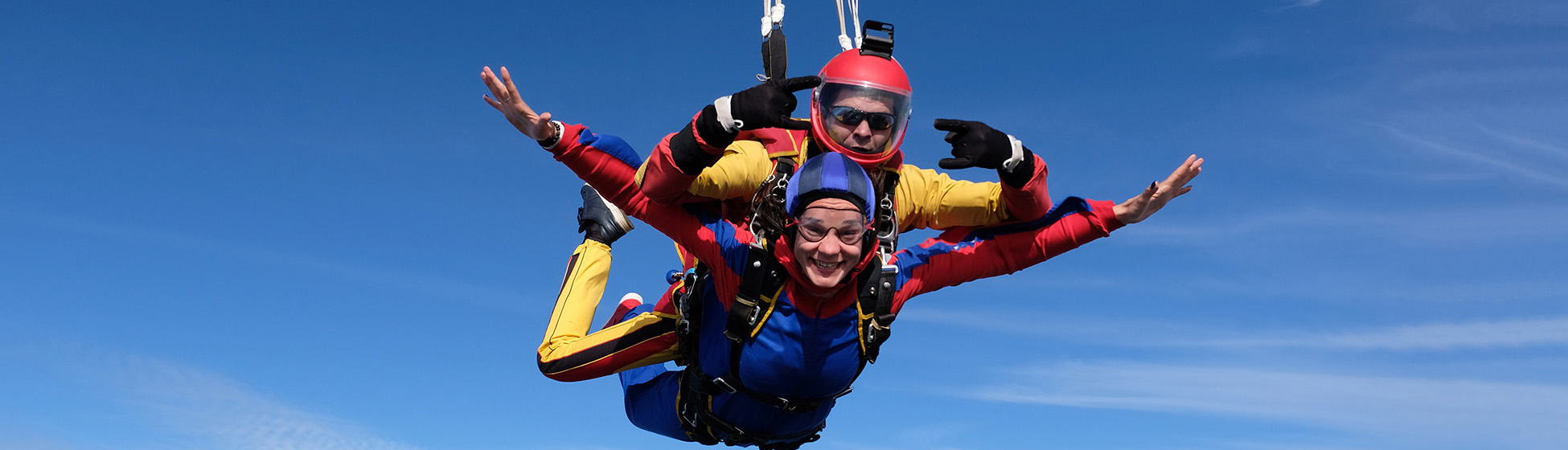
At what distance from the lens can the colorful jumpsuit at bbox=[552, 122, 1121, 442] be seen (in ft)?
21.2

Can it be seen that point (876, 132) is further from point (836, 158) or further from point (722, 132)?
point (722, 132)

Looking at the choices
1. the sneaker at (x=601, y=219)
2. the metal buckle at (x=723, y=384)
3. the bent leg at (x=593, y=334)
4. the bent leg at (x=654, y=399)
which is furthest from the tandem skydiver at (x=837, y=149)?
A: the bent leg at (x=654, y=399)

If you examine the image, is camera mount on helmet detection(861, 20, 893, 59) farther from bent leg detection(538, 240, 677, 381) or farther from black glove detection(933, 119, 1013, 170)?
bent leg detection(538, 240, 677, 381)

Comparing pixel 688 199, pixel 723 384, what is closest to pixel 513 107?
pixel 688 199

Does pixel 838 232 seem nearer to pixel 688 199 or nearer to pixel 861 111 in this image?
pixel 861 111

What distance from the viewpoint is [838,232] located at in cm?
615

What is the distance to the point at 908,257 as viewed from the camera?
677cm

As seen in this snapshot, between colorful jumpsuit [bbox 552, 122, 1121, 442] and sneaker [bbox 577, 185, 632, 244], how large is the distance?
1.22 meters

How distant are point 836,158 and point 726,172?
1.74ft

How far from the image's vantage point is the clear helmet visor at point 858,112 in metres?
6.35

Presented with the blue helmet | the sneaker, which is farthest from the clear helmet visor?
the sneaker

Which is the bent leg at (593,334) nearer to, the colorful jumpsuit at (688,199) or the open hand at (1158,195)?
the colorful jumpsuit at (688,199)

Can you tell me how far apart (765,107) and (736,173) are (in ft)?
1.65

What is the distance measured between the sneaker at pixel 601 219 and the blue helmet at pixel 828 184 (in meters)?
2.05
